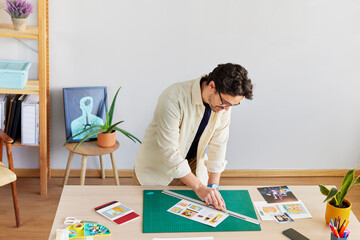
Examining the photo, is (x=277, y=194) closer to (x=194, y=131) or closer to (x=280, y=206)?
(x=280, y=206)

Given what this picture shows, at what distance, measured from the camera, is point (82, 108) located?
386 cm

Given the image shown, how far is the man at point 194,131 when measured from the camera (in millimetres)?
2224

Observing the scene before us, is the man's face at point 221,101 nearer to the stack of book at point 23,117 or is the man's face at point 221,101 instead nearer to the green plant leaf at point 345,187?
the green plant leaf at point 345,187

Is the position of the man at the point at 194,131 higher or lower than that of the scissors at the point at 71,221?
higher

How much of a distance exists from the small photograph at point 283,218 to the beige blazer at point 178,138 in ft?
1.57

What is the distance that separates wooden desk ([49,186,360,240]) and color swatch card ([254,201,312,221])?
1.3 inches

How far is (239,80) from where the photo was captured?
85.4 inches

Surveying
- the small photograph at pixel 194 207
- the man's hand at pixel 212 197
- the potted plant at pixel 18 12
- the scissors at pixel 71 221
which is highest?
the potted plant at pixel 18 12

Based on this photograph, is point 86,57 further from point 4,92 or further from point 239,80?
point 239,80

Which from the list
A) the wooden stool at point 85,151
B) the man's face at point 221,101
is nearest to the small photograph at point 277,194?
the man's face at point 221,101

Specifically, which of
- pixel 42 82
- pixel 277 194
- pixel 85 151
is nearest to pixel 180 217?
pixel 277 194

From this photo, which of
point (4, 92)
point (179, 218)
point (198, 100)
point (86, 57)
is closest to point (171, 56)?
point (86, 57)

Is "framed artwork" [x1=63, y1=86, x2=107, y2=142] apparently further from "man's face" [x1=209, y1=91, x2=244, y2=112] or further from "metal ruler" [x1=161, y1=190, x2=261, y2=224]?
"man's face" [x1=209, y1=91, x2=244, y2=112]

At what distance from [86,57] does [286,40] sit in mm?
1640
